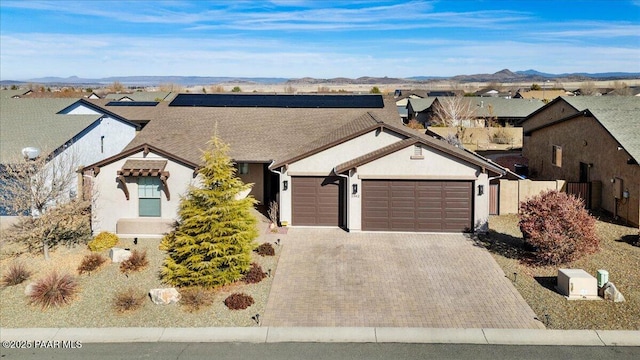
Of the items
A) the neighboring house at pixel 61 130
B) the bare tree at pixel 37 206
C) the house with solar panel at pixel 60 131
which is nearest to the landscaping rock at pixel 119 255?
the bare tree at pixel 37 206

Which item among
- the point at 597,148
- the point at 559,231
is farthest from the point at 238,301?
the point at 597,148

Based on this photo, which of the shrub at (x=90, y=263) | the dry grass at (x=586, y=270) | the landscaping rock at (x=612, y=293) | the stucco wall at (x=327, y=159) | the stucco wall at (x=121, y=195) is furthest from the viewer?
the stucco wall at (x=327, y=159)

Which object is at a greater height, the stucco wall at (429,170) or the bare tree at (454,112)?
the bare tree at (454,112)

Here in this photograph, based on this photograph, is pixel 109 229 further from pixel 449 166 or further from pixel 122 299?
pixel 449 166

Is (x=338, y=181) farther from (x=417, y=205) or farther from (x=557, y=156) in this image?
(x=557, y=156)

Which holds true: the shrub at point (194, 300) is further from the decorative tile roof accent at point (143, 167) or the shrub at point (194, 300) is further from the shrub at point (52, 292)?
the decorative tile roof accent at point (143, 167)

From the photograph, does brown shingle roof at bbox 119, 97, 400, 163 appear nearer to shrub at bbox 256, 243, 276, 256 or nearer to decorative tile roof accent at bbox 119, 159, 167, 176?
decorative tile roof accent at bbox 119, 159, 167, 176

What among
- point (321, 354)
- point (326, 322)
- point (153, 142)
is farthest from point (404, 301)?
point (153, 142)

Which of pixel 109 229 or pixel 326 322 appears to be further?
pixel 109 229
